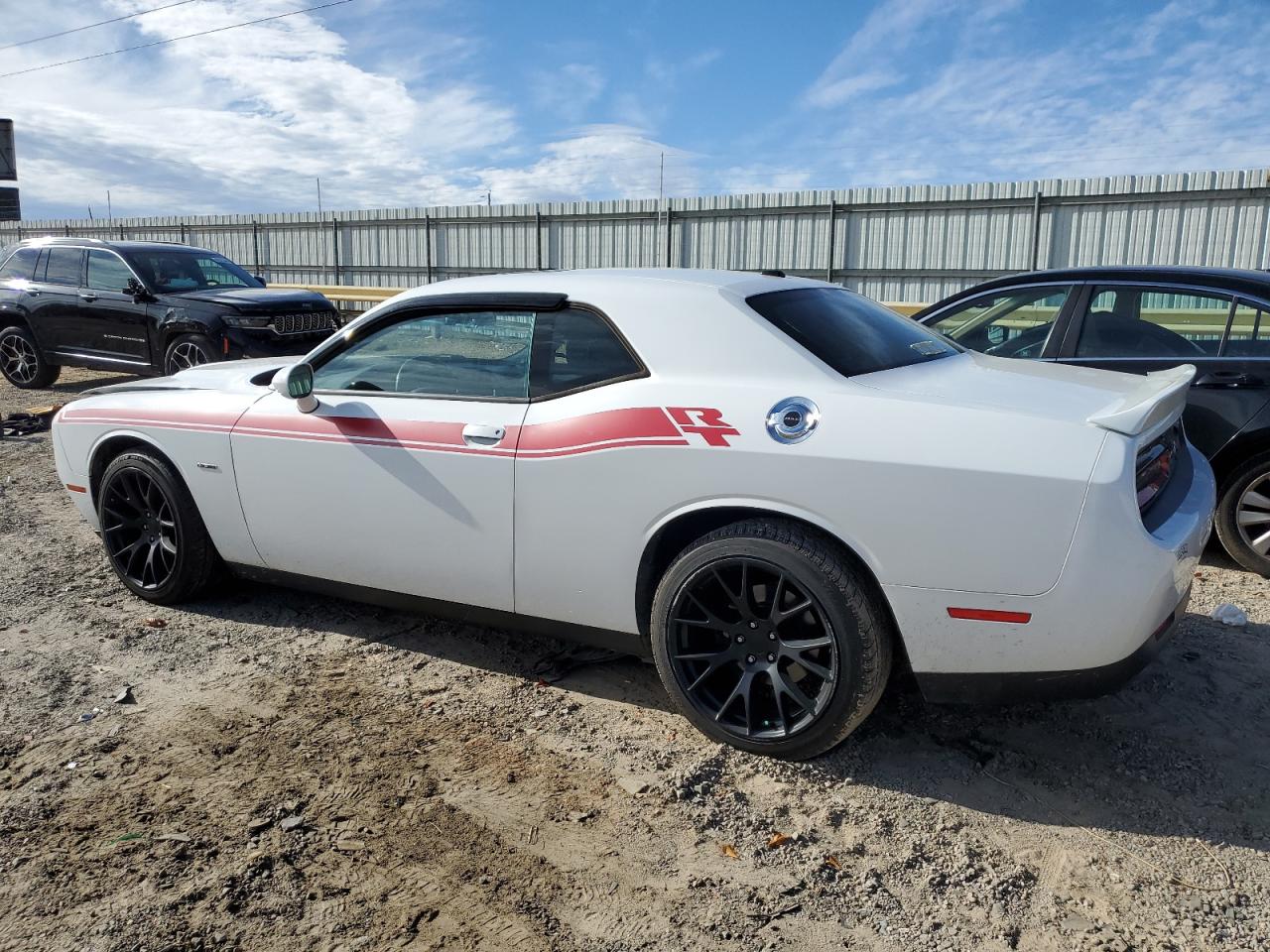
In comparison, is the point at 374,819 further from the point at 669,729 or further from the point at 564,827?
the point at 669,729

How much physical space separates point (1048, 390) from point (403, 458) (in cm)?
227

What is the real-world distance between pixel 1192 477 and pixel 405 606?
9.66ft

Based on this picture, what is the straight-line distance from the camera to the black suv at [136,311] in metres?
10.3

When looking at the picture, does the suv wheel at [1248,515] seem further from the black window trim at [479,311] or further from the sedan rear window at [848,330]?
the black window trim at [479,311]

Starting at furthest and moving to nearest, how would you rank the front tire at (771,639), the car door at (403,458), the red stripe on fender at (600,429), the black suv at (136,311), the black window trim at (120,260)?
the black window trim at (120,260)
the black suv at (136,311)
the car door at (403,458)
the red stripe on fender at (600,429)
the front tire at (771,639)

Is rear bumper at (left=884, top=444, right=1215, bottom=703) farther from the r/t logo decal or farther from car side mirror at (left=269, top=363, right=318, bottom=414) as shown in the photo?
car side mirror at (left=269, top=363, right=318, bottom=414)

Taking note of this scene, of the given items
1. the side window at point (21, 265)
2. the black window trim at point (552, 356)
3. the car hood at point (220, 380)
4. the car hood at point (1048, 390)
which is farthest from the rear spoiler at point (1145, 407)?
the side window at point (21, 265)

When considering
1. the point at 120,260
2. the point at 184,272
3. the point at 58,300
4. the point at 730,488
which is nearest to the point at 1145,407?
the point at 730,488

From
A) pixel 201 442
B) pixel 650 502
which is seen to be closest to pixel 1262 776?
pixel 650 502

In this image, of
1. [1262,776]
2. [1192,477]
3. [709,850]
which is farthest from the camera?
[1192,477]

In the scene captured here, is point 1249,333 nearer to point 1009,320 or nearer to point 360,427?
point 1009,320

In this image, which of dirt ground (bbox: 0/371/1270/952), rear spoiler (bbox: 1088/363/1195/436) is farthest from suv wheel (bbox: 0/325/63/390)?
rear spoiler (bbox: 1088/363/1195/436)

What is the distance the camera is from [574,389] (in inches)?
137

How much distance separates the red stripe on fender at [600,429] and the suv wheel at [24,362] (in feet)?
35.4
